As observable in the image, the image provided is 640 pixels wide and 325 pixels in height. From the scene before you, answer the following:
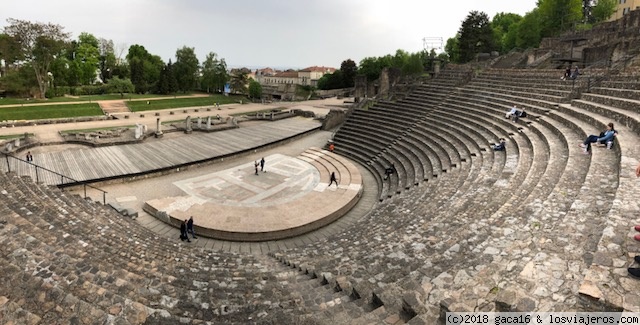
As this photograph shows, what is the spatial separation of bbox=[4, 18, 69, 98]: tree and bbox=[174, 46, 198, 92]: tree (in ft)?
52.7

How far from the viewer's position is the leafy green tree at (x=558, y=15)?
4700 centimetres

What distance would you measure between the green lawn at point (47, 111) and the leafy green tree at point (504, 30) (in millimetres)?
56581

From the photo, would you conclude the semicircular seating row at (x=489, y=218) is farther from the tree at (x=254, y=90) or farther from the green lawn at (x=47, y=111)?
the tree at (x=254, y=90)

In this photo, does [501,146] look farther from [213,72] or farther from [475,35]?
[213,72]

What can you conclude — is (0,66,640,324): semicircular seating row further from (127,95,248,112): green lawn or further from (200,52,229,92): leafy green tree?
(200,52,229,92): leafy green tree

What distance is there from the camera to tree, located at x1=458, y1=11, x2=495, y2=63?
50.7m

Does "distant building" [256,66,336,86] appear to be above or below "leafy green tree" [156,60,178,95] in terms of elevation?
above

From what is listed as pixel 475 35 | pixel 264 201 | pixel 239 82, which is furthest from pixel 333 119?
pixel 239 82

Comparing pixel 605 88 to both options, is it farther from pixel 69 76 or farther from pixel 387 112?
pixel 69 76

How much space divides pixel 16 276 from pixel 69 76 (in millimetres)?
61207

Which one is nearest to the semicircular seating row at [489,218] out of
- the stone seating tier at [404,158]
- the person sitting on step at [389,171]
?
the stone seating tier at [404,158]

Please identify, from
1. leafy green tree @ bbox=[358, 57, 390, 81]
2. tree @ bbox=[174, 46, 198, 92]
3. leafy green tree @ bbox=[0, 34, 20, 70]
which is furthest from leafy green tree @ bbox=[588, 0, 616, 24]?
leafy green tree @ bbox=[0, 34, 20, 70]

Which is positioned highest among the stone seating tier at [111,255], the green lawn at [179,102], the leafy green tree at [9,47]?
the leafy green tree at [9,47]

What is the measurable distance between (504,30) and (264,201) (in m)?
69.7
